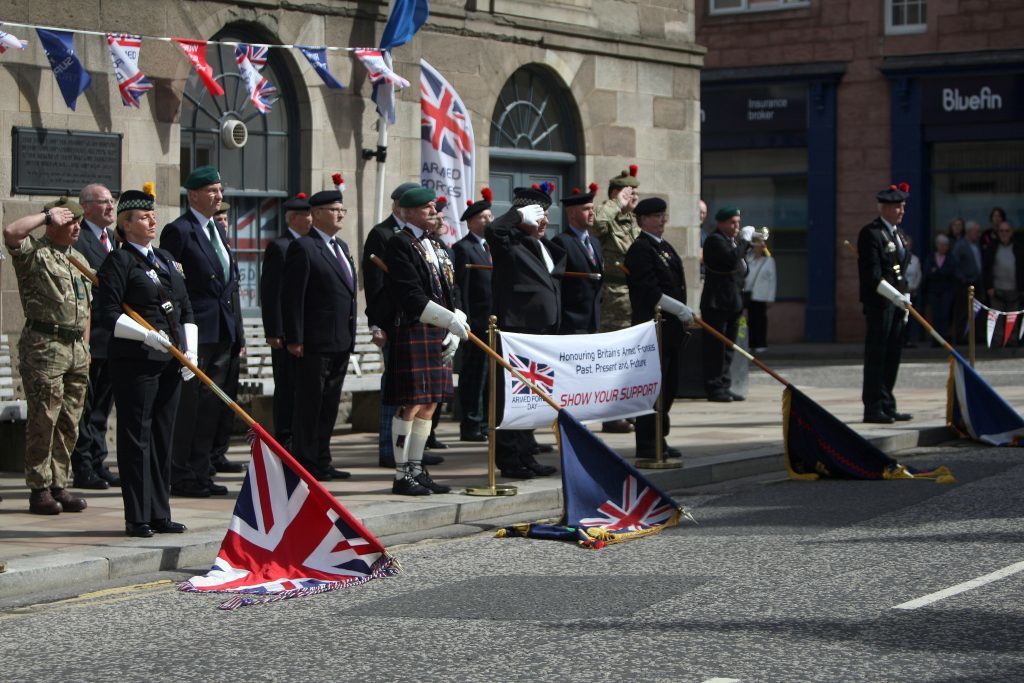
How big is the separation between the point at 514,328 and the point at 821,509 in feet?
8.21

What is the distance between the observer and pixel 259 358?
15031 mm

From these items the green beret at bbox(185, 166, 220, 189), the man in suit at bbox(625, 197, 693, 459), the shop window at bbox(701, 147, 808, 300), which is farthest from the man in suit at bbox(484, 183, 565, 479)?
the shop window at bbox(701, 147, 808, 300)

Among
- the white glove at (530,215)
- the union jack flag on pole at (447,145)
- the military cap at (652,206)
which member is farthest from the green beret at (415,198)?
the union jack flag on pole at (447,145)

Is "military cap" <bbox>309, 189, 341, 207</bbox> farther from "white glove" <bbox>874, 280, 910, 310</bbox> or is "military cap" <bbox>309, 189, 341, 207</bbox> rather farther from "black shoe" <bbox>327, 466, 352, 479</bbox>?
"white glove" <bbox>874, 280, 910, 310</bbox>

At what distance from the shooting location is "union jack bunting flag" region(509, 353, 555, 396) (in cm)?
1096

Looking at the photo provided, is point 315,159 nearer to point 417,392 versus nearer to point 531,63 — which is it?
point 531,63

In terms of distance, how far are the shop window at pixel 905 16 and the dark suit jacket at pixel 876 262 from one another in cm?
1535

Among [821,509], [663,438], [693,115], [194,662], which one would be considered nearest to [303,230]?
[663,438]

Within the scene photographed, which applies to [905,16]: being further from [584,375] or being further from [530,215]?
[584,375]

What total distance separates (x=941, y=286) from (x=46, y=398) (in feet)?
65.6

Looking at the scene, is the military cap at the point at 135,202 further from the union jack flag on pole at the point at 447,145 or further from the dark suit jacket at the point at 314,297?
the union jack flag on pole at the point at 447,145

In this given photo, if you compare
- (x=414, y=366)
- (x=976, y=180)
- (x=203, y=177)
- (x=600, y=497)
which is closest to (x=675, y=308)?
(x=414, y=366)

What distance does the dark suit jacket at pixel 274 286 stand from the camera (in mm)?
12152

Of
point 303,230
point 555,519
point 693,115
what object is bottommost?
point 555,519
